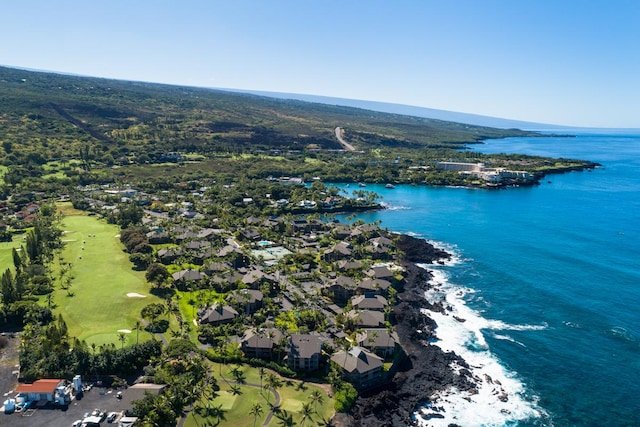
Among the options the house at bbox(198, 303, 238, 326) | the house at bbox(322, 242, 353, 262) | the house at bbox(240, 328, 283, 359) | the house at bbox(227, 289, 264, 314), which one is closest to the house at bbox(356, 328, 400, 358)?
the house at bbox(240, 328, 283, 359)

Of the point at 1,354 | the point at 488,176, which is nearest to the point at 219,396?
the point at 1,354

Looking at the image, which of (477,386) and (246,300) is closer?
(477,386)

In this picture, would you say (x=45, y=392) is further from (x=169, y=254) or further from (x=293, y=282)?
(x=169, y=254)

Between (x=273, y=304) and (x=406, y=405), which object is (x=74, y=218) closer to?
(x=273, y=304)

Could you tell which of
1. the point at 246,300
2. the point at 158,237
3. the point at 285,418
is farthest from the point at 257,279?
the point at 158,237

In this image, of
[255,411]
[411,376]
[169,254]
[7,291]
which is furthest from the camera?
[169,254]

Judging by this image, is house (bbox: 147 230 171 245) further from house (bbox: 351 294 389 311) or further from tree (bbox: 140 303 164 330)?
house (bbox: 351 294 389 311)
